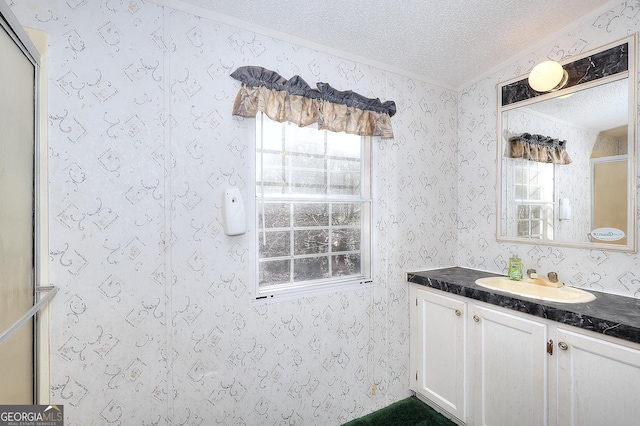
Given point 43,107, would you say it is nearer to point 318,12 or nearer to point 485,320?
point 318,12

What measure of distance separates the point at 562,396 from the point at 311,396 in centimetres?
139

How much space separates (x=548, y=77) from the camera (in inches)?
75.5

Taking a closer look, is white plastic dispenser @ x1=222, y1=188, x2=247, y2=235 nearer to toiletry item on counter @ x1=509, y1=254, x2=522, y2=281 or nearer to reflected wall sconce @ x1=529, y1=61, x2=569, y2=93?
toiletry item on counter @ x1=509, y1=254, x2=522, y2=281

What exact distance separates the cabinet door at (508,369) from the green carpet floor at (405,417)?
0.31 metres

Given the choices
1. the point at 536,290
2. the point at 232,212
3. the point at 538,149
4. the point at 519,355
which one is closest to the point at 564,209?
the point at 538,149

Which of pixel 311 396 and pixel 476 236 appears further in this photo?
pixel 476 236

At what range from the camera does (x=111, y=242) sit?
4.81 ft

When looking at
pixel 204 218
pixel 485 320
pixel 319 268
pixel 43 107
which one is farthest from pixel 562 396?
pixel 43 107

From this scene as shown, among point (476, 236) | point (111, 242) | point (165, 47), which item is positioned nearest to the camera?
point (111, 242)

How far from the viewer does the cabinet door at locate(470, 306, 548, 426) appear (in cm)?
161

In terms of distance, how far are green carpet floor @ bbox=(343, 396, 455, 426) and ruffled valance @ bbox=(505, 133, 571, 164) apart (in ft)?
6.41

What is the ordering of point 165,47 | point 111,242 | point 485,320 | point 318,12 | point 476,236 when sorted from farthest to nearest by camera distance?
point 476,236
point 485,320
point 318,12
point 165,47
point 111,242

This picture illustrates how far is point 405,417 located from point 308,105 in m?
2.26

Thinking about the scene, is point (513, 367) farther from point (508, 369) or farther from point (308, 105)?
point (308, 105)
